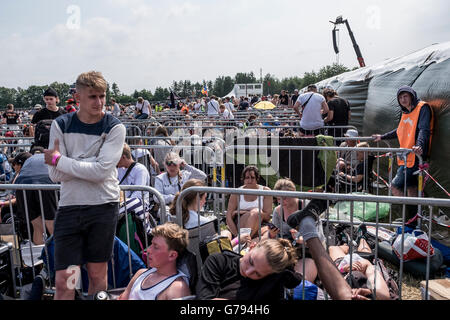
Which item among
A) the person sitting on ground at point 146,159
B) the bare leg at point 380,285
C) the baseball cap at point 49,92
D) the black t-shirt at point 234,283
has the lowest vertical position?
the bare leg at point 380,285

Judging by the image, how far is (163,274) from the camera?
305 cm

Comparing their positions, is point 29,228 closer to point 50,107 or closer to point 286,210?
point 286,210

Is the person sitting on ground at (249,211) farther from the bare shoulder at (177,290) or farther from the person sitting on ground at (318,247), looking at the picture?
the bare shoulder at (177,290)

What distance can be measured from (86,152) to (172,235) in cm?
96

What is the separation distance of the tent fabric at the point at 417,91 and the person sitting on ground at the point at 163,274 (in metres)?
4.13

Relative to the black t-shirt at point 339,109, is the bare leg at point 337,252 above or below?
below

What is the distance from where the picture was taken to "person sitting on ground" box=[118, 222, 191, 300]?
293 cm

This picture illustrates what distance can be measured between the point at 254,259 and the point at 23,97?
335ft

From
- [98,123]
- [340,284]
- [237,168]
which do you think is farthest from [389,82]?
[98,123]

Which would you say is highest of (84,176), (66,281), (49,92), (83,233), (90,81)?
(49,92)

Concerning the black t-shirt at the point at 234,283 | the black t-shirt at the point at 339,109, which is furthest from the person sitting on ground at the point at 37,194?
the black t-shirt at the point at 339,109

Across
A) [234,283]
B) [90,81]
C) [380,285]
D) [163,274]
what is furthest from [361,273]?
[90,81]

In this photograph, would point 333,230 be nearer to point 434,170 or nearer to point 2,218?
point 434,170

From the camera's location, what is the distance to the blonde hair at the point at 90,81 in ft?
9.11
